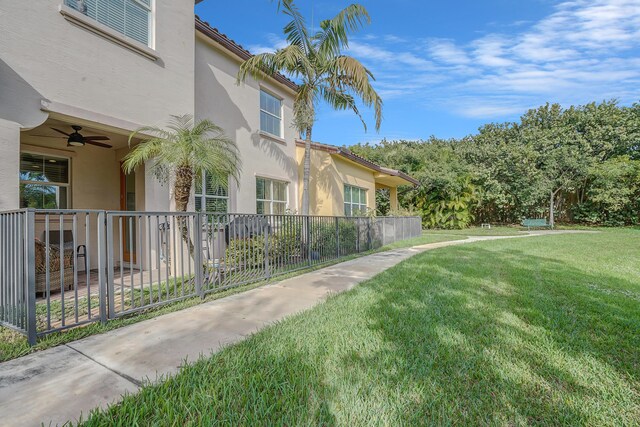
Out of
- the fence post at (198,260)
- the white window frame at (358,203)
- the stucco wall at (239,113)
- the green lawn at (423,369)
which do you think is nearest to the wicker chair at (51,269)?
the fence post at (198,260)

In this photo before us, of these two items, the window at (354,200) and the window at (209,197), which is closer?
the window at (209,197)

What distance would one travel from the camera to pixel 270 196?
427 inches

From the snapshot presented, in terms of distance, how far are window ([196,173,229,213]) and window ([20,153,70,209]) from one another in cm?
287

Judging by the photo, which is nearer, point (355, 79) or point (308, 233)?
point (308, 233)

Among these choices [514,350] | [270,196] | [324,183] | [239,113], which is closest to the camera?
[514,350]

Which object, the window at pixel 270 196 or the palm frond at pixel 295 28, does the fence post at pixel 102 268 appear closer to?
the window at pixel 270 196

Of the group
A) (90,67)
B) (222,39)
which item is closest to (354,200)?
(222,39)

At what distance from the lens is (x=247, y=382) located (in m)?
2.49

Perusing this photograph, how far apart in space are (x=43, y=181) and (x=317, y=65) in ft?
24.6

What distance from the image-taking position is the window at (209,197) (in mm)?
8133

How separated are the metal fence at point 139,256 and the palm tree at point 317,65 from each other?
237 centimetres

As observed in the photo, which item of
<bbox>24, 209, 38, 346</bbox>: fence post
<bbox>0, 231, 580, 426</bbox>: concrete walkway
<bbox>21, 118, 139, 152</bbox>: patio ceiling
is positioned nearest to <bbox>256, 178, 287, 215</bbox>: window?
<bbox>21, 118, 139, 152</bbox>: patio ceiling

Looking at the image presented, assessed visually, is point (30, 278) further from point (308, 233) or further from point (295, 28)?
point (295, 28)

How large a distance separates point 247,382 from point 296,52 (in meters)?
8.58
